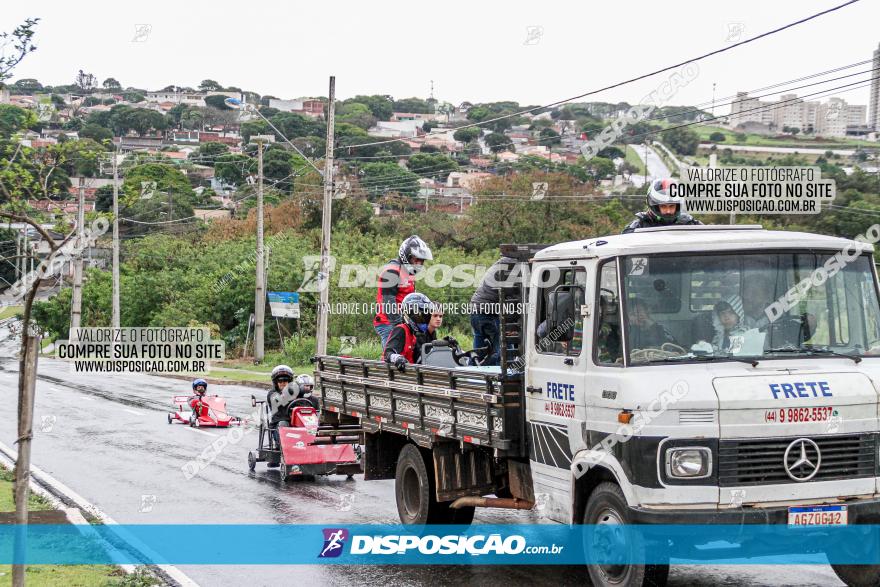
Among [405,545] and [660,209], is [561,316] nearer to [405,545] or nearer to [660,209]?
[660,209]

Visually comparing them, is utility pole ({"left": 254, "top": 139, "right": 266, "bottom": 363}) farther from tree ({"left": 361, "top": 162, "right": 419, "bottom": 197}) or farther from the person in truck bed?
tree ({"left": 361, "top": 162, "right": 419, "bottom": 197})

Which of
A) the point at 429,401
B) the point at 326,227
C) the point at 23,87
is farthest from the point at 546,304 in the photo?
the point at 23,87

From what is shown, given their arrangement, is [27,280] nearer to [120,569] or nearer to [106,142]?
[106,142]

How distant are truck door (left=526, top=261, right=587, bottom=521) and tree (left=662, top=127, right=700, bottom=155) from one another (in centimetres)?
8662

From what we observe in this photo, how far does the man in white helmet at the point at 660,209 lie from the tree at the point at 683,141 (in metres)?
85.0

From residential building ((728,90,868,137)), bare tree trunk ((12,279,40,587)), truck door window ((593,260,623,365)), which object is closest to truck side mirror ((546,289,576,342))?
truck door window ((593,260,623,365))

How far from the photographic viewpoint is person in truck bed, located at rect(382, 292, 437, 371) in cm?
1141

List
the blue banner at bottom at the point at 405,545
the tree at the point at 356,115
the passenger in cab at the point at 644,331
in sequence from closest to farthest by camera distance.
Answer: the blue banner at bottom at the point at 405,545 → the passenger in cab at the point at 644,331 → the tree at the point at 356,115

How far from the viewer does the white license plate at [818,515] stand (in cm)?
702

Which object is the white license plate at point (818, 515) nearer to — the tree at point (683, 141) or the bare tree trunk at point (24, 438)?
the bare tree trunk at point (24, 438)

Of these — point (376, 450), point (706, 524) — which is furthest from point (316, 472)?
point (706, 524)

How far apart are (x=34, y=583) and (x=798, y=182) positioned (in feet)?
104

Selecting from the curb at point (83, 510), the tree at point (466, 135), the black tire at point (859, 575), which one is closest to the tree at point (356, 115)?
the tree at point (466, 135)

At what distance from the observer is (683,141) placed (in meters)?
94.5
